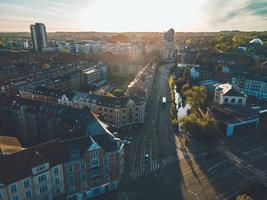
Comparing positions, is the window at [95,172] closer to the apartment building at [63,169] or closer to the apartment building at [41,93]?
the apartment building at [63,169]

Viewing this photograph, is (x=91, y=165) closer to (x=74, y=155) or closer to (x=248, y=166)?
(x=74, y=155)

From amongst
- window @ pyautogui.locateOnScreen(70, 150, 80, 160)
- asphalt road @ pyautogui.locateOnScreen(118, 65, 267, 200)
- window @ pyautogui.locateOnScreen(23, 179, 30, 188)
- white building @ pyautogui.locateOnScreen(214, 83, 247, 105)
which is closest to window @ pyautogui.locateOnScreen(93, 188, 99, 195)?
asphalt road @ pyautogui.locateOnScreen(118, 65, 267, 200)

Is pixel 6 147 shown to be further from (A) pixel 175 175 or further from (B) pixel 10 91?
(B) pixel 10 91

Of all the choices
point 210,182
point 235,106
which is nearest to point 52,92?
point 210,182

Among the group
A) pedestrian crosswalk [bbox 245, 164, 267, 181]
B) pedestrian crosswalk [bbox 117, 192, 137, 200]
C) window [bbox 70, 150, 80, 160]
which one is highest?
window [bbox 70, 150, 80, 160]

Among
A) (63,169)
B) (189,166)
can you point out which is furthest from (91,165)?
(189,166)

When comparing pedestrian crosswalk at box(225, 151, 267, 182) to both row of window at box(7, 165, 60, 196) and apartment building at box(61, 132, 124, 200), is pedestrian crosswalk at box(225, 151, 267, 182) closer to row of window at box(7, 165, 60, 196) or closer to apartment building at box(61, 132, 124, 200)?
apartment building at box(61, 132, 124, 200)
